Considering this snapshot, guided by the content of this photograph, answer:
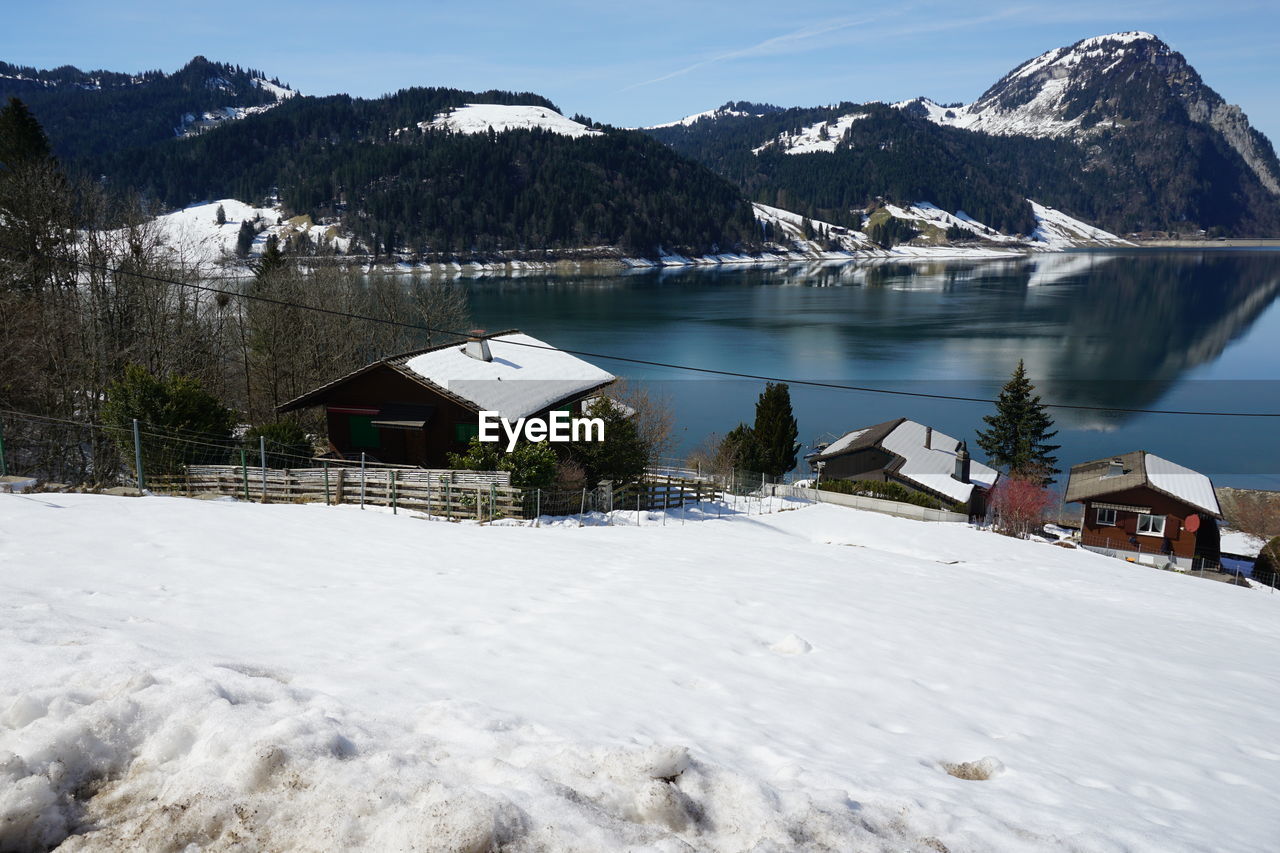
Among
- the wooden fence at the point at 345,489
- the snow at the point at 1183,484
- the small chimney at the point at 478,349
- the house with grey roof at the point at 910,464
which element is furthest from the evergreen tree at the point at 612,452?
the snow at the point at 1183,484

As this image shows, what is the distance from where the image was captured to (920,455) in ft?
153

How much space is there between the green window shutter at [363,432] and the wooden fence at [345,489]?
7.46 meters

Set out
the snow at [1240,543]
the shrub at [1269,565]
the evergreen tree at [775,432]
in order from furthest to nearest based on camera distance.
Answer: the evergreen tree at [775,432], the snow at [1240,543], the shrub at [1269,565]

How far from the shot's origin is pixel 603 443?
2831 centimetres

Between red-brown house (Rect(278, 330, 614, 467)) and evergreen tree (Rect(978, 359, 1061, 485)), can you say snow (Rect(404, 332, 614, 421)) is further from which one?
evergreen tree (Rect(978, 359, 1061, 485))

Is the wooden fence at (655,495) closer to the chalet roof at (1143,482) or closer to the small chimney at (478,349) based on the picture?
the small chimney at (478,349)

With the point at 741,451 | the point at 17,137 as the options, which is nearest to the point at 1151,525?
the point at 741,451

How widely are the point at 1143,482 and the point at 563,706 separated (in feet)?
139

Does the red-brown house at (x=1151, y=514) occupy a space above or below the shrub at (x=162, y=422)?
below

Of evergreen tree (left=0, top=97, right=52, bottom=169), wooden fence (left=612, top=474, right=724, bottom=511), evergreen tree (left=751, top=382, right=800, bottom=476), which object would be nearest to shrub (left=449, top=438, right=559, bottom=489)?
wooden fence (left=612, top=474, right=724, bottom=511)

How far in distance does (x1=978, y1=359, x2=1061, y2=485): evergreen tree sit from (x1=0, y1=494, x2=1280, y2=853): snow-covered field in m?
42.2

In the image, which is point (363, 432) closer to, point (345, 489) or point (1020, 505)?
point (345, 489)

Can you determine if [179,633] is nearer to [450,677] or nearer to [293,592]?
[293,592]

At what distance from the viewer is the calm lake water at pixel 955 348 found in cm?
6016
